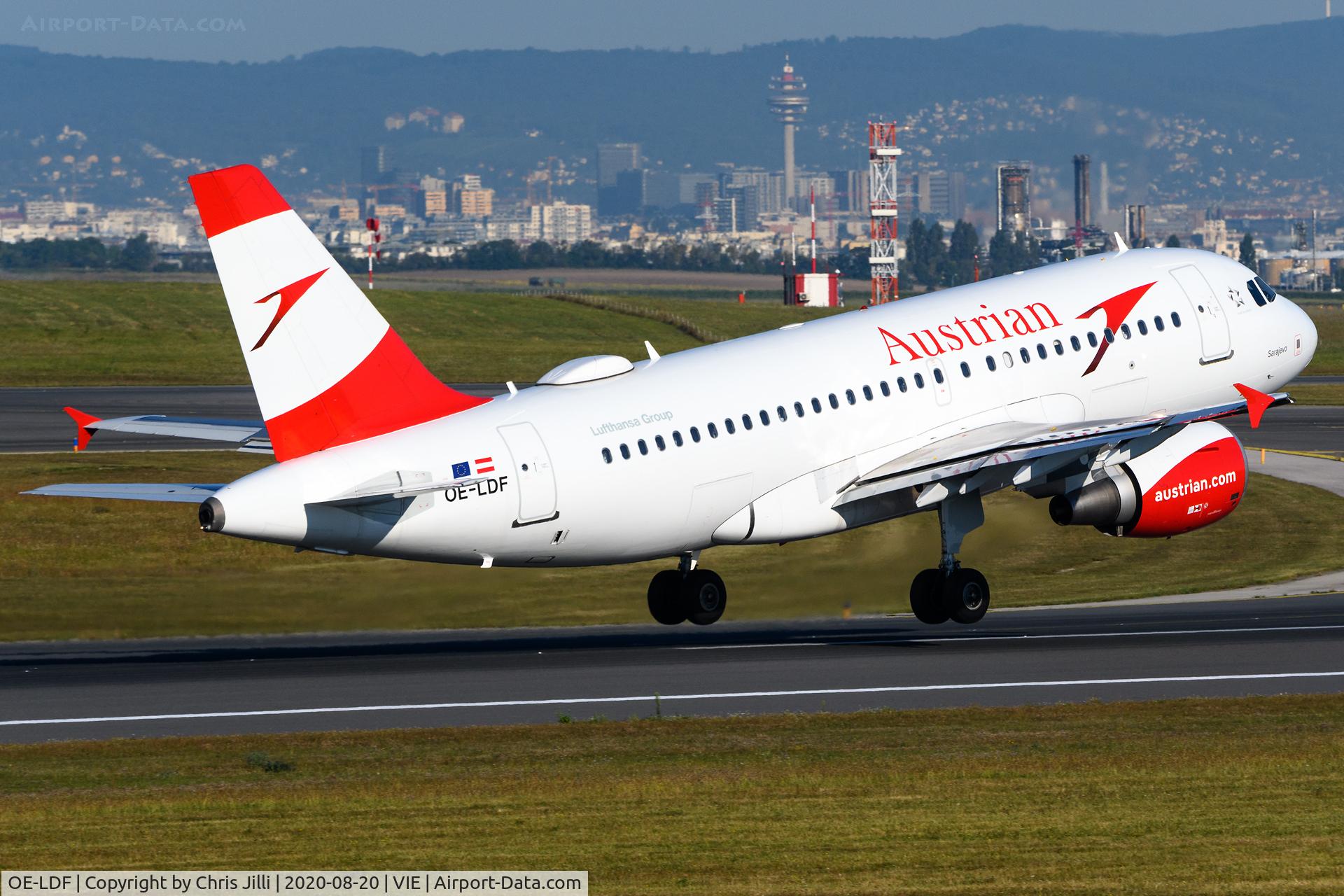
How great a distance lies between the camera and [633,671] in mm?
38750

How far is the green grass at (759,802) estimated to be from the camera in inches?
892

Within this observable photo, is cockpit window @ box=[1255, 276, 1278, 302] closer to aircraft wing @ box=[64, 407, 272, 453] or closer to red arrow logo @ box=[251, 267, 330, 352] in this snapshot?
aircraft wing @ box=[64, 407, 272, 453]

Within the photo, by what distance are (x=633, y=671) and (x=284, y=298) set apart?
1098 centimetres

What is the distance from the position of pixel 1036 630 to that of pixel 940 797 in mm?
19250

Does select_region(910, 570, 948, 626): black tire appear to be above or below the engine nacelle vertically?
below

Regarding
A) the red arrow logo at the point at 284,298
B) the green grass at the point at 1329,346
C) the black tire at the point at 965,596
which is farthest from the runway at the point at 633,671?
the green grass at the point at 1329,346

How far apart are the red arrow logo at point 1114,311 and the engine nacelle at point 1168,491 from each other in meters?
2.61

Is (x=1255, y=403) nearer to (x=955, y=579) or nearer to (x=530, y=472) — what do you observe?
(x=955, y=579)

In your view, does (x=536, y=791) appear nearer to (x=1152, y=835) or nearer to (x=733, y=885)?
(x=733, y=885)

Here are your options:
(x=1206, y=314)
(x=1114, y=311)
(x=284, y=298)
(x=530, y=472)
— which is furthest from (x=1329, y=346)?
(x=284, y=298)

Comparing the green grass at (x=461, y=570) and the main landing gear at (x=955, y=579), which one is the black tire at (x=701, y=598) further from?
the main landing gear at (x=955, y=579)

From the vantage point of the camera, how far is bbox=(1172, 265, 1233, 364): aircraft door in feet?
150

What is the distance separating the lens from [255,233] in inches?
1289

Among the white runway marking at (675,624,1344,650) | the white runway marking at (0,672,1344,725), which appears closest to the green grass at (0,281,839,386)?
the white runway marking at (675,624,1344,650)
